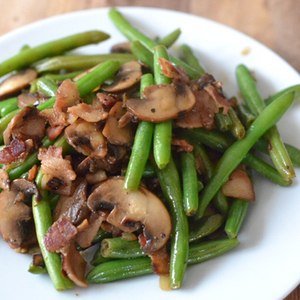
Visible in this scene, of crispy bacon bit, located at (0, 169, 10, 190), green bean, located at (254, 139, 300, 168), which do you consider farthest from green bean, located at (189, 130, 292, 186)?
crispy bacon bit, located at (0, 169, 10, 190)

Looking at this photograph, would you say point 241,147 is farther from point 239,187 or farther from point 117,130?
point 117,130

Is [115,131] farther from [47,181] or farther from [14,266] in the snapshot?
[14,266]

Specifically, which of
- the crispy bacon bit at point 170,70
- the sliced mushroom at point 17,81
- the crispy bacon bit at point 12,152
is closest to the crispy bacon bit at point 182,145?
the crispy bacon bit at point 170,70

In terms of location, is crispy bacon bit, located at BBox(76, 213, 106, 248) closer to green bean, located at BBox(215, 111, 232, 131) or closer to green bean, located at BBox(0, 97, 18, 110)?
green bean, located at BBox(215, 111, 232, 131)

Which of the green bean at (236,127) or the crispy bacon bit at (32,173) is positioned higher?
the green bean at (236,127)

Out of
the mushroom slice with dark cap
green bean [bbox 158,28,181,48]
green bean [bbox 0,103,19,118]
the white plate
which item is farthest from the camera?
green bean [bbox 158,28,181,48]

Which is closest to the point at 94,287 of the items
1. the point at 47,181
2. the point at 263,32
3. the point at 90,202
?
the point at 90,202

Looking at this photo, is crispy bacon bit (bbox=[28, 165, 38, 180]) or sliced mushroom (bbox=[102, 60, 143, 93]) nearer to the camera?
crispy bacon bit (bbox=[28, 165, 38, 180])

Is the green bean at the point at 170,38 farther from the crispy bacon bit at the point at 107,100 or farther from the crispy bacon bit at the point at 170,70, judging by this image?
the crispy bacon bit at the point at 107,100

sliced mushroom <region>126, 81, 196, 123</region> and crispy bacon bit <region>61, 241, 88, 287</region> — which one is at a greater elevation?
sliced mushroom <region>126, 81, 196, 123</region>
